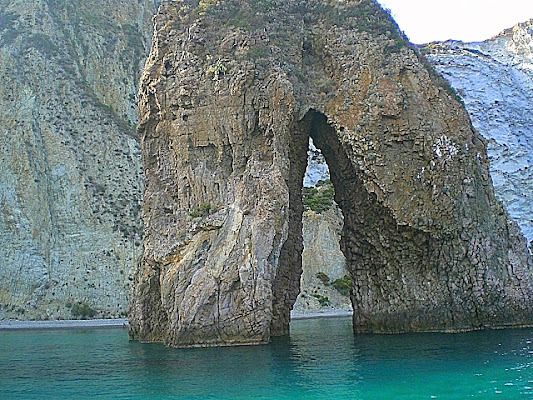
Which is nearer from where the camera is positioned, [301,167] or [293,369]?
[293,369]

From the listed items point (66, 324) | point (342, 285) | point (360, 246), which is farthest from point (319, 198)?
point (360, 246)

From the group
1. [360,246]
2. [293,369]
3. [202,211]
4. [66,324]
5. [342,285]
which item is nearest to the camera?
[293,369]

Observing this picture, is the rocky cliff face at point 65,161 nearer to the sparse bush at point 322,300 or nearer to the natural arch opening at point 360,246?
the sparse bush at point 322,300

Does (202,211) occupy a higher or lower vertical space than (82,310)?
higher

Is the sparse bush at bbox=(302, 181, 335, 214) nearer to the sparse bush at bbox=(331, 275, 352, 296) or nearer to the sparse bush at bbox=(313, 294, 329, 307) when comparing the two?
the sparse bush at bbox=(331, 275, 352, 296)

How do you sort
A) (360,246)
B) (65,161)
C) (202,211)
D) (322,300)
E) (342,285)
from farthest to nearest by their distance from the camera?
(342,285) → (322,300) → (65,161) → (360,246) → (202,211)

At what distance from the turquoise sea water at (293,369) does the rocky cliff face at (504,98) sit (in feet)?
89.1

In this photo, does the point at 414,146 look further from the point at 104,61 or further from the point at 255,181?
the point at 104,61

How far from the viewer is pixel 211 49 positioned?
30312mm

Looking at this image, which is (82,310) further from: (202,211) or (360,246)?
(360,246)

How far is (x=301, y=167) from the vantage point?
32.8 meters

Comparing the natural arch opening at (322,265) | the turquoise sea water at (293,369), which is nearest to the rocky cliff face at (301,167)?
the turquoise sea water at (293,369)

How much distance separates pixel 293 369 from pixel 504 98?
49095 millimetres

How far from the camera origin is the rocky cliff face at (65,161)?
4938cm
